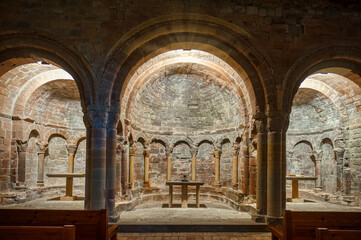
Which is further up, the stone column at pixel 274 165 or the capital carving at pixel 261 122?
the capital carving at pixel 261 122

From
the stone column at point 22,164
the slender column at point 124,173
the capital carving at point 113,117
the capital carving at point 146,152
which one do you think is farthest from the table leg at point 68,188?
the capital carving at point 113,117

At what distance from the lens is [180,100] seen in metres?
13.1

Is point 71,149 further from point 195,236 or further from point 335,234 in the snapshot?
point 335,234

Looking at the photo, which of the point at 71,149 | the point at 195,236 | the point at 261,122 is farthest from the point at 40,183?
the point at 261,122

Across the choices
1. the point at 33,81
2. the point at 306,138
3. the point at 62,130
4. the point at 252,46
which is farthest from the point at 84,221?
the point at 306,138

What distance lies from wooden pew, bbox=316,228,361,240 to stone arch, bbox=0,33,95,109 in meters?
5.65

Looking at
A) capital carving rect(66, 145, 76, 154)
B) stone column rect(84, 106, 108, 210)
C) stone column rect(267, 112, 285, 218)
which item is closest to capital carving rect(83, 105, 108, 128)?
stone column rect(84, 106, 108, 210)

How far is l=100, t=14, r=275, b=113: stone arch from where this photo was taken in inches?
280

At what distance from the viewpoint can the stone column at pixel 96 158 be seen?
6867 millimetres

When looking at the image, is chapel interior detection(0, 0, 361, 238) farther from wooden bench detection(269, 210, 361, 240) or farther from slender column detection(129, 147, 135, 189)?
wooden bench detection(269, 210, 361, 240)

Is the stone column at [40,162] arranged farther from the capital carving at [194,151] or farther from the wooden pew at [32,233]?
the wooden pew at [32,233]

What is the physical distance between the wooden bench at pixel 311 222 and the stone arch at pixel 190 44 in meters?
3.67

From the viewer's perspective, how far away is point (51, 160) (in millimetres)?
12914

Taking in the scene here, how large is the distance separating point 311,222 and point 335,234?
3.36ft
